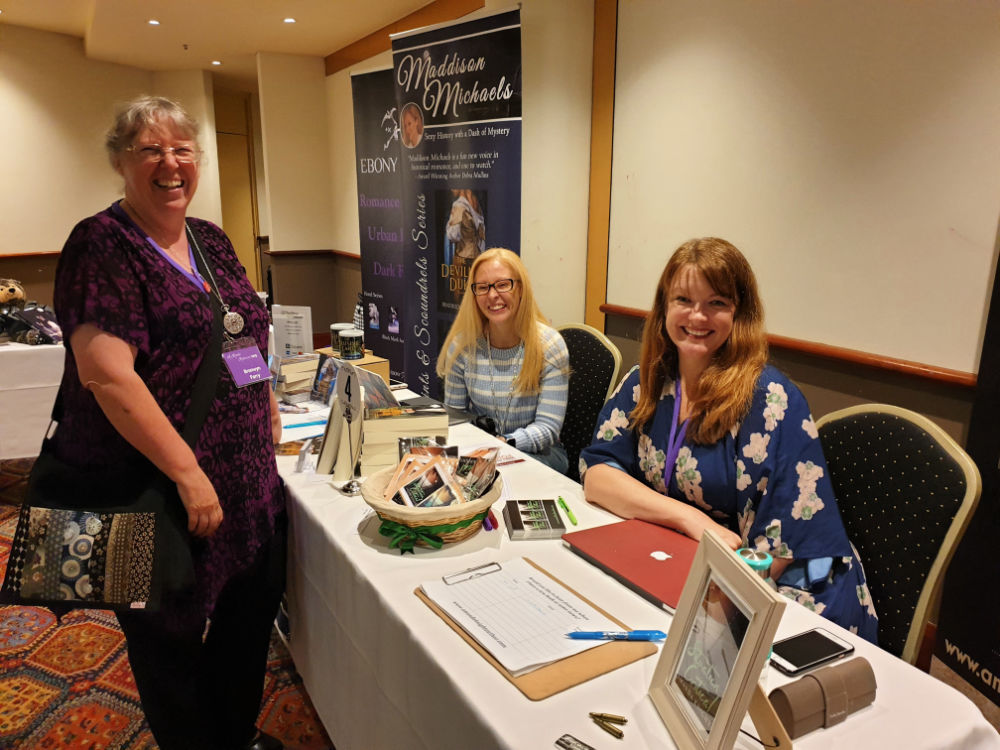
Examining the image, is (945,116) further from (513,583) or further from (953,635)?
(513,583)

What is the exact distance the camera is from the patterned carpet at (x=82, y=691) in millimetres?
1857

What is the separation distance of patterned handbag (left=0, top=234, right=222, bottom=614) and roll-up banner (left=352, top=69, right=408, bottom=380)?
293 centimetres

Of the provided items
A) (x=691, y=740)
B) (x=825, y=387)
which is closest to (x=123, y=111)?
(x=691, y=740)

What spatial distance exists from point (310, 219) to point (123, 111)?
5225mm

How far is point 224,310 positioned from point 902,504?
146cm

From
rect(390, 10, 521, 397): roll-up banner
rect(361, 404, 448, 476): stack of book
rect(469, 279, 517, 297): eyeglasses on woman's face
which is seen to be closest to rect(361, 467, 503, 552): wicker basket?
rect(361, 404, 448, 476): stack of book

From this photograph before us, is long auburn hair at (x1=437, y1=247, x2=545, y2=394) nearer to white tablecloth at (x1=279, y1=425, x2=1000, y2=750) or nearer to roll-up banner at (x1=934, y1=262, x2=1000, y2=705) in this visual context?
white tablecloth at (x1=279, y1=425, x2=1000, y2=750)

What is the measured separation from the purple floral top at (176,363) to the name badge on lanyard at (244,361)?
20 mm

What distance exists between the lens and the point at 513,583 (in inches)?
46.6

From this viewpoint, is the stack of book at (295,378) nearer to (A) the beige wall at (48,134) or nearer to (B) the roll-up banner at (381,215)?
(B) the roll-up banner at (381,215)

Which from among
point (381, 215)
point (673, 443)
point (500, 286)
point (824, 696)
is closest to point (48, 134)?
point (381, 215)

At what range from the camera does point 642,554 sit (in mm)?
1272

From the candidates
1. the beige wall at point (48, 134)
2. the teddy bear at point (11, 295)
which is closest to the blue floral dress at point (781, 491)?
the teddy bear at point (11, 295)

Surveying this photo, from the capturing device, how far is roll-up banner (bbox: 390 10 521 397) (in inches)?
122
